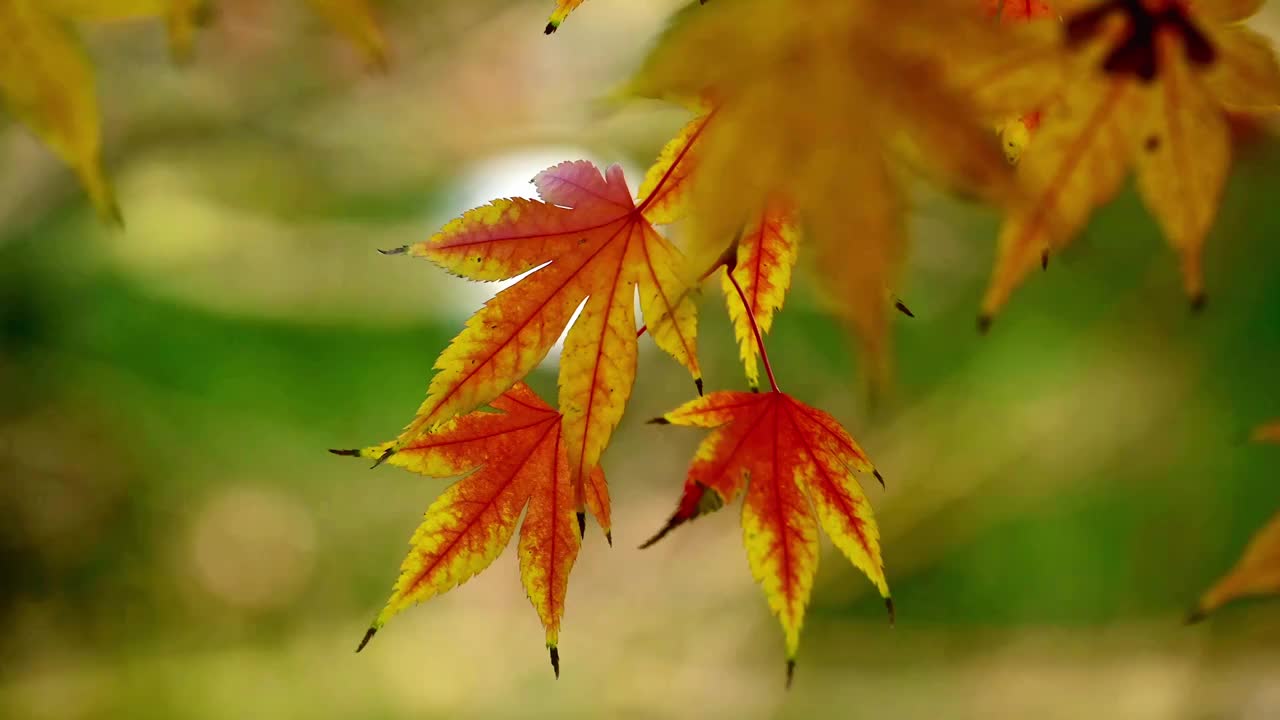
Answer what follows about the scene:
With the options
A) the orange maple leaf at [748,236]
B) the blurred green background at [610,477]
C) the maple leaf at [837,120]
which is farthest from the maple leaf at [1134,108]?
the blurred green background at [610,477]

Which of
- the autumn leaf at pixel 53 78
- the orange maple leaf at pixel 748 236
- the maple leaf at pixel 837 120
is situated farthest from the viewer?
the orange maple leaf at pixel 748 236

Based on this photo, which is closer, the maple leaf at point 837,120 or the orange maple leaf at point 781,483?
the maple leaf at point 837,120

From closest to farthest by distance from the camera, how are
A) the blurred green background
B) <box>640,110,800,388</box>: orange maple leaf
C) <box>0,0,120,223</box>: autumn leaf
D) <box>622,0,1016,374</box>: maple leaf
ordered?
<box>622,0,1016,374</box>: maple leaf < <box>0,0,120,223</box>: autumn leaf < <box>640,110,800,388</box>: orange maple leaf < the blurred green background

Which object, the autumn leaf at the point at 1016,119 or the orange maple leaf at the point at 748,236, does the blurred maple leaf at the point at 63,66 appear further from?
the autumn leaf at the point at 1016,119

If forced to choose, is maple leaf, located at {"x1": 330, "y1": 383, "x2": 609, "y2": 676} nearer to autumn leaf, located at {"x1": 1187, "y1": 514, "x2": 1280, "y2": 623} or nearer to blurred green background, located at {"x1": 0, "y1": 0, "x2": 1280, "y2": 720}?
autumn leaf, located at {"x1": 1187, "y1": 514, "x2": 1280, "y2": 623}

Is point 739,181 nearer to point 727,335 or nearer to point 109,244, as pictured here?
point 727,335

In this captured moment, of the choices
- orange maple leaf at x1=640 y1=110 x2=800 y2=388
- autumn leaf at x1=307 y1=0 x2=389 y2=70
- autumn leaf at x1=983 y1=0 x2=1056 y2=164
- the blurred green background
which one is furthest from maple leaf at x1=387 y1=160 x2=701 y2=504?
the blurred green background

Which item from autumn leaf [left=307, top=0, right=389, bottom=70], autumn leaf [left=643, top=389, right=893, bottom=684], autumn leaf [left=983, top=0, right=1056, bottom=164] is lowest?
autumn leaf [left=643, top=389, right=893, bottom=684]
